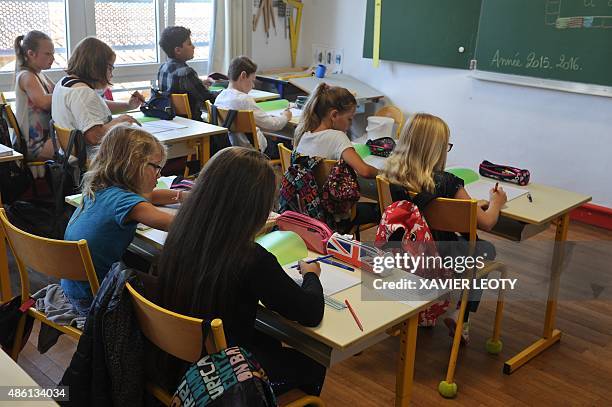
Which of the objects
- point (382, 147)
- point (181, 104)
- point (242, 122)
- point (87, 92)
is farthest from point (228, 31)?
point (382, 147)

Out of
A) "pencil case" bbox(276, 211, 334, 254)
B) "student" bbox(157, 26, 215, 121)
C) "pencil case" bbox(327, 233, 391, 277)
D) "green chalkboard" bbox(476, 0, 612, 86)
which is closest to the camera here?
"pencil case" bbox(327, 233, 391, 277)

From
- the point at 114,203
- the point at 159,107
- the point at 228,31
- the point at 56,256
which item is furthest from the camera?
the point at 228,31

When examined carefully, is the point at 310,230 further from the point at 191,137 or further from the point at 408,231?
the point at 191,137

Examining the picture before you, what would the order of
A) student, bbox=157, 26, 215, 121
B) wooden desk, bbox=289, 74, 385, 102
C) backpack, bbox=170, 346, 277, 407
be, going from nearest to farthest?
backpack, bbox=170, 346, 277, 407 < student, bbox=157, 26, 215, 121 < wooden desk, bbox=289, 74, 385, 102

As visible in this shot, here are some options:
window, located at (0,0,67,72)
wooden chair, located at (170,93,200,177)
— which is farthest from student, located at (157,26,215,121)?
window, located at (0,0,67,72)

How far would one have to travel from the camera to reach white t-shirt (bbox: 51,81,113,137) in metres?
3.60

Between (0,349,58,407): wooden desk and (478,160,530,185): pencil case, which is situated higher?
(478,160,530,185): pencil case

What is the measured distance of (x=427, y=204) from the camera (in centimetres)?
259

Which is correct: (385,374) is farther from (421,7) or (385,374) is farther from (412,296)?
(421,7)

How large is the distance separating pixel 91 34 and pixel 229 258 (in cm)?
408

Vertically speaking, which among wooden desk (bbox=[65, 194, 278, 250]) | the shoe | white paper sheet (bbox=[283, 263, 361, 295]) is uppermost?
wooden desk (bbox=[65, 194, 278, 250])

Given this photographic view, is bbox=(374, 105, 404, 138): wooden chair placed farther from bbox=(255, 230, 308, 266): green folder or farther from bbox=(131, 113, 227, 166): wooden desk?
bbox=(255, 230, 308, 266): green folder

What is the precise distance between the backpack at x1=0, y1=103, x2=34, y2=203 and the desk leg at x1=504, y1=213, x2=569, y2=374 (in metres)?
2.73

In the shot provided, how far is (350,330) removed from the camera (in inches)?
69.8
